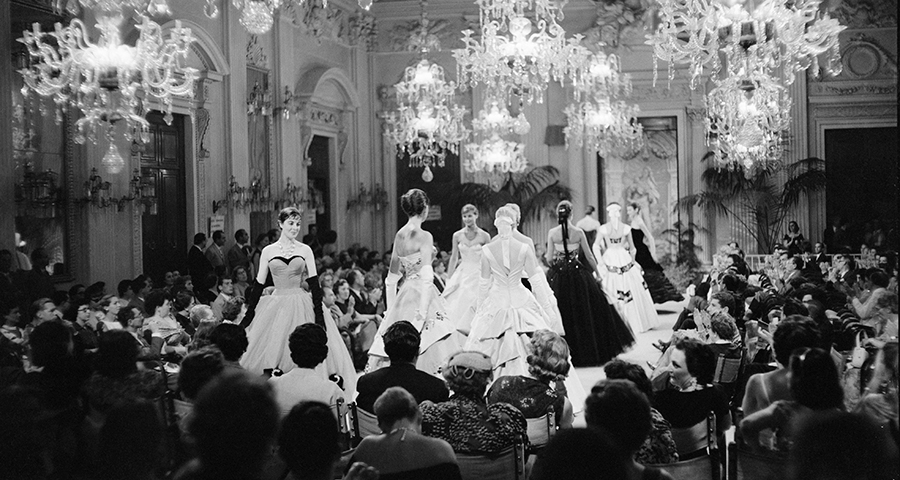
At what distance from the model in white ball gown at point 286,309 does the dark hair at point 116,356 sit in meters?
2.72

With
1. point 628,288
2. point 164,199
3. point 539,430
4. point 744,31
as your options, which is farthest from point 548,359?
point 164,199

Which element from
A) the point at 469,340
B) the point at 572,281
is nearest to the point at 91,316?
the point at 469,340

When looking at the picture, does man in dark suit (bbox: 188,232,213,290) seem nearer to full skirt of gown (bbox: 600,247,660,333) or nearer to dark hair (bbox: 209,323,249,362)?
full skirt of gown (bbox: 600,247,660,333)

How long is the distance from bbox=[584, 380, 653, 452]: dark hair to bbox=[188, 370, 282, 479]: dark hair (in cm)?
102

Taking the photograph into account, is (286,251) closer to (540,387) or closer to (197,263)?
(540,387)

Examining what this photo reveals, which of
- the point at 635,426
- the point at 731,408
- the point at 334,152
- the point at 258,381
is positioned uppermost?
the point at 334,152

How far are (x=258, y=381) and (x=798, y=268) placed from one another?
901 centimetres

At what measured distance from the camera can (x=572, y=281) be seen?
8.95 m

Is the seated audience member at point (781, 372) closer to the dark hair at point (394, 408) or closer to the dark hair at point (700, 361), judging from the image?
the dark hair at point (700, 361)

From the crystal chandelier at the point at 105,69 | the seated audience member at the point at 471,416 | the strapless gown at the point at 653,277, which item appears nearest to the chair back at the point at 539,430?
the seated audience member at the point at 471,416

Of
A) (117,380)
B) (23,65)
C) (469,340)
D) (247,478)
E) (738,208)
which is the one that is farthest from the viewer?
Answer: (738,208)

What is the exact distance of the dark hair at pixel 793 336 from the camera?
3.84 meters

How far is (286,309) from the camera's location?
21.5 ft

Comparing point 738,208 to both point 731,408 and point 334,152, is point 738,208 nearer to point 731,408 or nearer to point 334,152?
point 334,152
